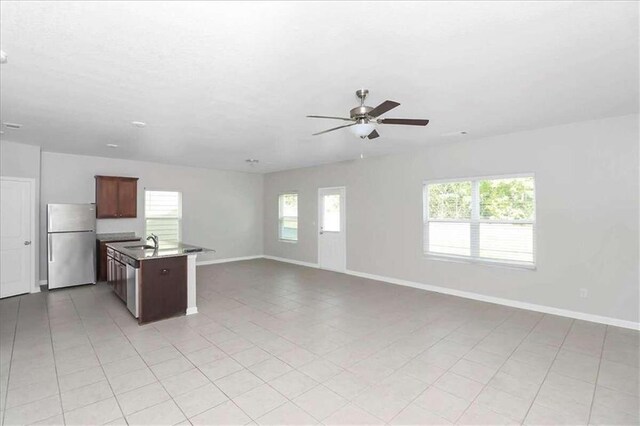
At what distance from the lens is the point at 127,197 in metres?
6.71

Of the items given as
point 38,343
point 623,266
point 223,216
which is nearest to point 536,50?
point 623,266

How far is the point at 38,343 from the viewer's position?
11.1 feet

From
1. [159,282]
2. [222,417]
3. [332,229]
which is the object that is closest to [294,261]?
[332,229]

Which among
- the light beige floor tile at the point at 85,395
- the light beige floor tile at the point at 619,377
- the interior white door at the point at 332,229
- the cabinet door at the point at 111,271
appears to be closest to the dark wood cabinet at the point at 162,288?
the light beige floor tile at the point at 85,395

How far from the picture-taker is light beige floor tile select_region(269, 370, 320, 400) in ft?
8.27

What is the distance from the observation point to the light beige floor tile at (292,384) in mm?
2521

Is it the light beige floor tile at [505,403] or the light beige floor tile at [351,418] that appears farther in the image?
the light beige floor tile at [505,403]

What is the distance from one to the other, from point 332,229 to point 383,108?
A: 5.12m

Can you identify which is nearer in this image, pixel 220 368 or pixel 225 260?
pixel 220 368

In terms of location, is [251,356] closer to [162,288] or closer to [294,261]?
[162,288]

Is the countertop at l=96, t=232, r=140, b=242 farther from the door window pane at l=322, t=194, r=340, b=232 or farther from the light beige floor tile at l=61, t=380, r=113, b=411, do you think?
the light beige floor tile at l=61, t=380, r=113, b=411

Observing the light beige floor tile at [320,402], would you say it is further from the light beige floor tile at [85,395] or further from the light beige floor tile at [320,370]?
the light beige floor tile at [85,395]

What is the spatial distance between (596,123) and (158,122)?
564 centimetres

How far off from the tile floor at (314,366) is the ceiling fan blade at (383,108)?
90.2 inches
